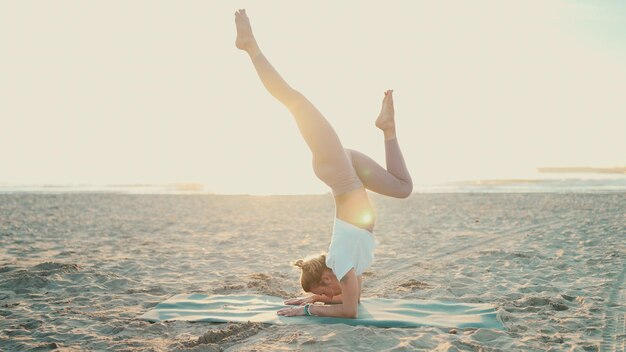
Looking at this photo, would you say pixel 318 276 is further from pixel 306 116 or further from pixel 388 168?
pixel 306 116

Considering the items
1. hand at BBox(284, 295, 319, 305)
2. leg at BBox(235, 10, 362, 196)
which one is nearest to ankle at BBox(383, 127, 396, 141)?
leg at BBox(235, 10, 362, 196)

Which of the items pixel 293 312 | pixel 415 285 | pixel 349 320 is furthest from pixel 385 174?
pixel 415 285

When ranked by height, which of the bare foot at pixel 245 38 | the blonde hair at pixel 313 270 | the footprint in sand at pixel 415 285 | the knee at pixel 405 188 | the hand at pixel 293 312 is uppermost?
the bare foot at pixel 245 38

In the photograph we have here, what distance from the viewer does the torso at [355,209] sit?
460cm

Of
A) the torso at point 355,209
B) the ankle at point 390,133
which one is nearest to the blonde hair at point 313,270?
the torso at point 355,209

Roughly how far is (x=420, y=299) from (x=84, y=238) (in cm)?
727

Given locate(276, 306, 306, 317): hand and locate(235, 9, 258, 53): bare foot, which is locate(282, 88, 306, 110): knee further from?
locate(276, 306, 306, 317): hand

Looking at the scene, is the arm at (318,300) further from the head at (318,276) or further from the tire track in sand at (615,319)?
the tire track in sand at (615,319)

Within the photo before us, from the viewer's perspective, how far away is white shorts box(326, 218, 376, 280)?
4.59 m

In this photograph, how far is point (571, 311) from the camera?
495 centimetres

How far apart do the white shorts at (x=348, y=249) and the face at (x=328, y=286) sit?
21 cm

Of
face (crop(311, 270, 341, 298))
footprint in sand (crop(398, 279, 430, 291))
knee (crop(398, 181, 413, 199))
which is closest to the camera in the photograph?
knee (crop(398, 181, 413, 199))

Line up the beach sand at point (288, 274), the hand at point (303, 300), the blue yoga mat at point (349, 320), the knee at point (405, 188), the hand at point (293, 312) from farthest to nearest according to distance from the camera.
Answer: the hand at point (303, 300), the hand at point (293, 312), the knee at point (405, 188), the blue yoga mat at point (349, 320), the beach sand at point (288, 274)

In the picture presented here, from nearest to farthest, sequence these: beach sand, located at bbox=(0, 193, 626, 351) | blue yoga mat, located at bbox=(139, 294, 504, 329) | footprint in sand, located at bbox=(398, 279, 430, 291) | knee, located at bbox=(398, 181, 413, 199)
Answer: beach sand, located at bbox=(0, 193, 626, 351), blue yoga mat, located at bbox=(139, 294, 504, 329), knee, located at bbox=(398, 181, 413, 199), footprint in sand, located at bbox=(398, 279, 430, 291)
